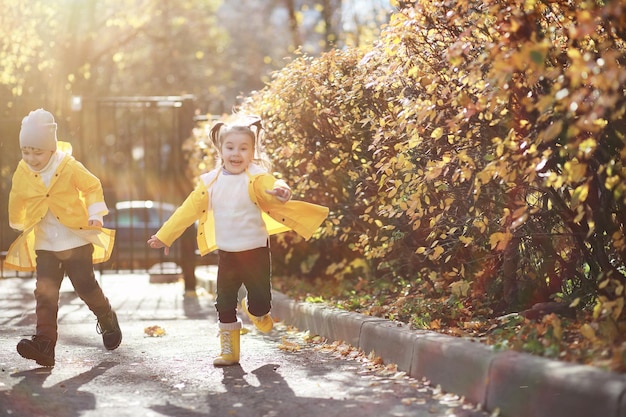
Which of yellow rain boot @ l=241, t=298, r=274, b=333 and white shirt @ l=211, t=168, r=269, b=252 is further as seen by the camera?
yellow rain boot @ l=241, t=298, r=274, b=333

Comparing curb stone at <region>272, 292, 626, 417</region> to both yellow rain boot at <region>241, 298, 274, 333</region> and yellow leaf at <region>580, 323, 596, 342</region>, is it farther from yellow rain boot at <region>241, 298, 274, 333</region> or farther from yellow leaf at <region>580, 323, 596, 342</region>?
yellow rain boot at <region>241, 298, 274, 333</region>

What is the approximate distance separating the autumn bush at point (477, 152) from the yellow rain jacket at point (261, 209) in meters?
0.55

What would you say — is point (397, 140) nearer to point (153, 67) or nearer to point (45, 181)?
point (45, 181)

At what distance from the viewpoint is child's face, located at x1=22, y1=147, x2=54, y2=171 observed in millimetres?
6805

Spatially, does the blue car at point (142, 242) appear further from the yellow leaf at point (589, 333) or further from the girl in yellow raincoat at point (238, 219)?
the yellow leaf at point (589, 333)

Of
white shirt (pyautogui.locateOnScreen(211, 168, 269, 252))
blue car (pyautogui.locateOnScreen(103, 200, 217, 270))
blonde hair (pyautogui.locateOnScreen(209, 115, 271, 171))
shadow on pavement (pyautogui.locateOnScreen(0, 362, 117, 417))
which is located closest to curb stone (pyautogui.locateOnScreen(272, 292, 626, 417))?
white shirt (pyautogui.locateOnScreen(211, 168, 269, 252))

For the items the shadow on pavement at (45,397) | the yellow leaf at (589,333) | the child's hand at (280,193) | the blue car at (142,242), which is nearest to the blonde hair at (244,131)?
the child's hand at (280,193)

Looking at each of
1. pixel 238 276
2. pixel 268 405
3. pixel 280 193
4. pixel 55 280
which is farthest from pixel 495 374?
pixel 55 280

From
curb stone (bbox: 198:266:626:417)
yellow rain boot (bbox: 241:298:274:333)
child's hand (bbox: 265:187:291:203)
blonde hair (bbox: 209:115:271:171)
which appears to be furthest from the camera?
yellow rain boot (bbox: 241:298:274:333)

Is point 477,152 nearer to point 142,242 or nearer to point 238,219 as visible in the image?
point 238,219

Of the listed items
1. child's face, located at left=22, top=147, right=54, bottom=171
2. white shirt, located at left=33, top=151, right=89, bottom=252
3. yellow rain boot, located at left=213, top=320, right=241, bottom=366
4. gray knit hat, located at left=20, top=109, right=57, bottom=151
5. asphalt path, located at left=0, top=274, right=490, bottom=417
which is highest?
gray knit hat, located at left=20, top=109, right=57, bottom=151

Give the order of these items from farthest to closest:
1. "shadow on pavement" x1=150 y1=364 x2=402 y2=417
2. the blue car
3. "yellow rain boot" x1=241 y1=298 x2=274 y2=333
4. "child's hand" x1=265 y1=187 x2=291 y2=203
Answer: the blue car, "yellow rain boot" x1=241 y1=298 x2=274 y2=333, "child's hand" x1=265 y1=187 x2=291 y2=203, "shadow on pavement" x1=150 y1=364 x2=402 y2=417

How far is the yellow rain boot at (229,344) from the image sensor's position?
21.3 feet

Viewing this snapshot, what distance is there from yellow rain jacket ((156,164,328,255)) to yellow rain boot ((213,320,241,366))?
606mm
